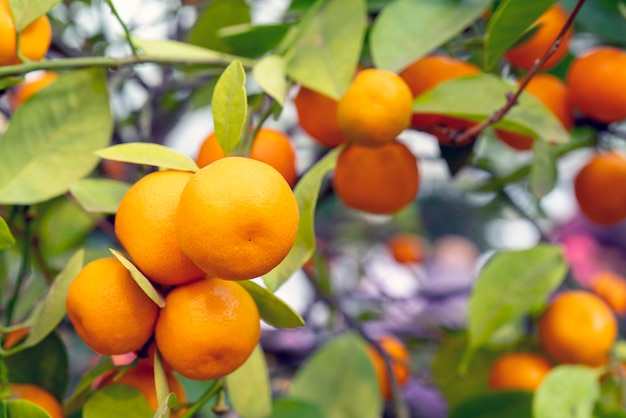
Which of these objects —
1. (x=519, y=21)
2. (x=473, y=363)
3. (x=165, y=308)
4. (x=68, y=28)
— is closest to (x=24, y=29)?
(x=165, y=308)

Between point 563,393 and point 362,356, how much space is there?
262 millimetres

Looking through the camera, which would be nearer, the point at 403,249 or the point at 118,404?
the point at 118,404

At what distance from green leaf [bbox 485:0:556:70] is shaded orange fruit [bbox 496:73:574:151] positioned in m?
0.14

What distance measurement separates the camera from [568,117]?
60 centimetres

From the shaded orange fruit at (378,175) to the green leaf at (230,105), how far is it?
167 millimetres

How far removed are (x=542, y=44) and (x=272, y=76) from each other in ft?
0.86

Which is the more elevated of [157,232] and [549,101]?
[157,232]

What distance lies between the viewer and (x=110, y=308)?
35 cm

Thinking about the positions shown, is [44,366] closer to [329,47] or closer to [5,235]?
[5,235]

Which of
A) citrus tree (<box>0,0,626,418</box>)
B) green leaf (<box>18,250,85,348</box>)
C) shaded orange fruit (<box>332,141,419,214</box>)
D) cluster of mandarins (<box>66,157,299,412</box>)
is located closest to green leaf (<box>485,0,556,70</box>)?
citrus tree (<box>0,0,626,418</box>)

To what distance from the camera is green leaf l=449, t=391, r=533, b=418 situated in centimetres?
60

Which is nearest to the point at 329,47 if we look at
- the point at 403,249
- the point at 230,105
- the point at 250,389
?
the point at 230,105

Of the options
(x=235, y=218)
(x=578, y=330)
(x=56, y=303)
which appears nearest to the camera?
(x=235, y=218)

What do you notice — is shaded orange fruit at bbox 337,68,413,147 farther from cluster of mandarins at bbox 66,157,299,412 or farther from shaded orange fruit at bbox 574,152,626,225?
shaded orange fruit at bbox 574,152,626,225
